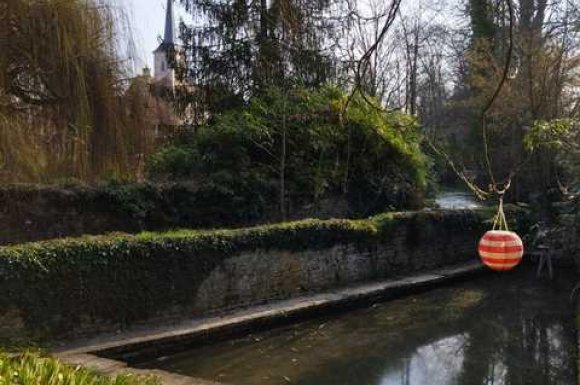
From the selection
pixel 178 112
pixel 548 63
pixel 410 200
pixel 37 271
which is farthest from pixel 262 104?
pixel 37 271

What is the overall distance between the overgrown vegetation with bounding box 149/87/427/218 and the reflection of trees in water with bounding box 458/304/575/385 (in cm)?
562

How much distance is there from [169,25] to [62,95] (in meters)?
7.45

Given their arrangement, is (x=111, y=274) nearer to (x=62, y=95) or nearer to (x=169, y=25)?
(x=62, y=95)

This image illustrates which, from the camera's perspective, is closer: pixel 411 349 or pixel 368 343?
pixel 411 349

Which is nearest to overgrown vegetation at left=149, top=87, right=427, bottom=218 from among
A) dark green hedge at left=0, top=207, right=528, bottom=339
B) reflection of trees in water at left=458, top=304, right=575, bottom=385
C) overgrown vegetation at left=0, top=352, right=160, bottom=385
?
dark green hedge at left=0, top=207, right=528, bottom=339

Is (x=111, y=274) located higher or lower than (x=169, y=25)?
lower

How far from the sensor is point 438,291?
1291cm

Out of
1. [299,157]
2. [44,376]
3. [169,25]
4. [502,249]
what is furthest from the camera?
[169,25]

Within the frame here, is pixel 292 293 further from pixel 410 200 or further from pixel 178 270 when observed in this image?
pixel 410 200

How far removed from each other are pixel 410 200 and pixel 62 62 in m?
10.1

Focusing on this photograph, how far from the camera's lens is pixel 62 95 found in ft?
31.7

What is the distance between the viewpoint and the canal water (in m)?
7.83

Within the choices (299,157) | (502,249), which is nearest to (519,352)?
(502,249)

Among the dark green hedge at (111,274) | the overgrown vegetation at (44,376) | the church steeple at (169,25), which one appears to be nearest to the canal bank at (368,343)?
the dark green hedge at (111,274)
